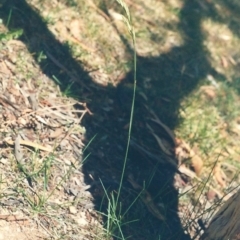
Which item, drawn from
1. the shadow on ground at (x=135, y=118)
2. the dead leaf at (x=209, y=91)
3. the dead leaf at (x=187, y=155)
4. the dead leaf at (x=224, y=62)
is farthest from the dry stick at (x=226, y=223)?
the dead leaf at (x=224, y=62)

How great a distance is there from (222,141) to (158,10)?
1.89m

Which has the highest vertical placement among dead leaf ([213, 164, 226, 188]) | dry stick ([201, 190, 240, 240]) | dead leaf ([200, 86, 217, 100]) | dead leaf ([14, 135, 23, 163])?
dry stick ([201, 190, 240, 240])

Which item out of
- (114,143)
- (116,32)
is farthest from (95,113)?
(116,32)

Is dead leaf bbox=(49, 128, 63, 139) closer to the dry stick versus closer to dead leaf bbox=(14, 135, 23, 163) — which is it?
dead leaf bbox=(14, 135, 23, 163)

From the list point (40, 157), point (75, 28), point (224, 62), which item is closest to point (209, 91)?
point (224, 62)

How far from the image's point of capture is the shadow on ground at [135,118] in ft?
10.9

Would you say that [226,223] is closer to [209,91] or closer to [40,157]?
[40,157]

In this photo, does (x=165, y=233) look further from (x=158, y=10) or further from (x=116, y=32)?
(x=158, y=10)

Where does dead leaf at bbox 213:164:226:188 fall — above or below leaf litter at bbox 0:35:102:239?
above

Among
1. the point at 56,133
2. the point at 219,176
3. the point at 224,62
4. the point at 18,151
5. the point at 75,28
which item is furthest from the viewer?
the point at 224,62

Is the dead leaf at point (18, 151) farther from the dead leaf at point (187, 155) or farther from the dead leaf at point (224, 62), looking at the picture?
the dead leaf at point (224, 62)

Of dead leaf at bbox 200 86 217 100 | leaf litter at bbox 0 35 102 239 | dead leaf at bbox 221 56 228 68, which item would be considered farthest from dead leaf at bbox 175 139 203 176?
dead leaf at bbox 221 56 228 68

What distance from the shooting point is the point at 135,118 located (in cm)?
410

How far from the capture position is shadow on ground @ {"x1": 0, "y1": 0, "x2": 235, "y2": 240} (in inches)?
130
